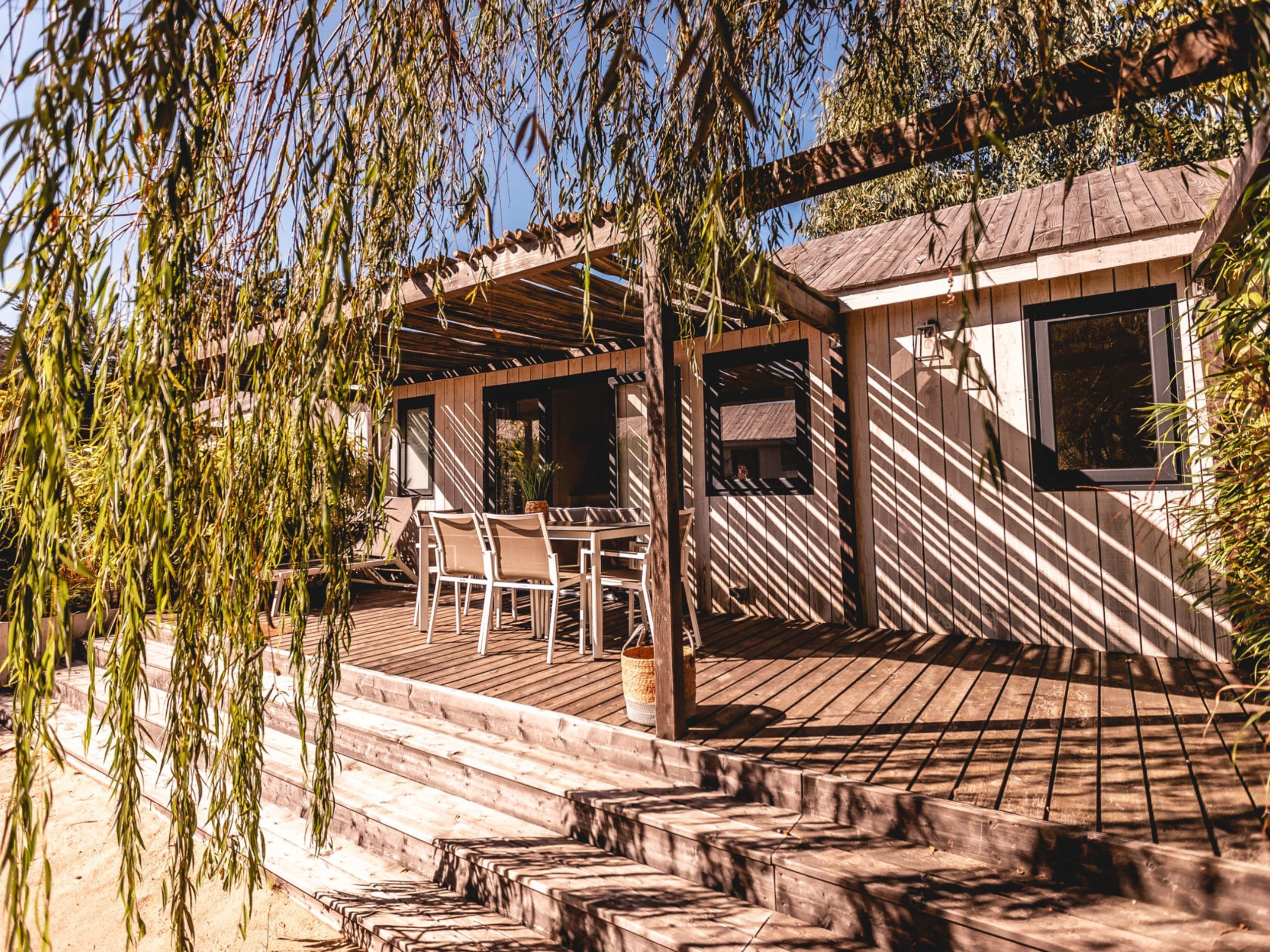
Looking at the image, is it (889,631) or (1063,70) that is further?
(889,631)

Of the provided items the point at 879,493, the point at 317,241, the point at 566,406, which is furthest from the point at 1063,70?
the point at 566,406

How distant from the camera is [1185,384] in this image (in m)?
3.91

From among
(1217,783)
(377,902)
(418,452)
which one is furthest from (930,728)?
(418,452)

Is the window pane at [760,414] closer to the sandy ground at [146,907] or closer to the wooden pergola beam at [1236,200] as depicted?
the wooden pergola beam at [1236,200]

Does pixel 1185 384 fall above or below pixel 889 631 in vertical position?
above

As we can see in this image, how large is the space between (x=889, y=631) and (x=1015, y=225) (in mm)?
2956

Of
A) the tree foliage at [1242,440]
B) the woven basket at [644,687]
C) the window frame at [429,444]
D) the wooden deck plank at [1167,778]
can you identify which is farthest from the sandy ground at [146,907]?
the window frame at [429,444]

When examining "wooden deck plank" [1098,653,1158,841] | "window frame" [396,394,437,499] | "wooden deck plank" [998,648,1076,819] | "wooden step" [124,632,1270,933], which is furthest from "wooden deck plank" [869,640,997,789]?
"window frame" [396,394,437,499]

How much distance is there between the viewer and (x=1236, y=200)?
8.00ft

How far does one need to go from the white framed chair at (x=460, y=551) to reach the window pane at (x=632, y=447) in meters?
1.86

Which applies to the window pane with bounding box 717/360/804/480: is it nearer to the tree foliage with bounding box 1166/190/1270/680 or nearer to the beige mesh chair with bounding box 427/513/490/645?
the beige mesh chair with bounding box 427/513/490/645

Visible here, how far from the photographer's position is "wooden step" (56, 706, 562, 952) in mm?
2184

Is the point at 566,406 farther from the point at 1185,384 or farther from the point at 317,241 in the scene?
the point at 317,241

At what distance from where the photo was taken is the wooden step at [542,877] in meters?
1.99
